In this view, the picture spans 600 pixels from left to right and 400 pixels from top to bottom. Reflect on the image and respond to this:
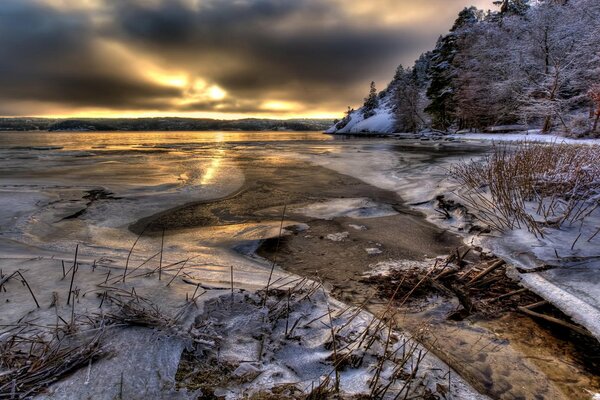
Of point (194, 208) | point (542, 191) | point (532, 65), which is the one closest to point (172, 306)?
point (194, 208)

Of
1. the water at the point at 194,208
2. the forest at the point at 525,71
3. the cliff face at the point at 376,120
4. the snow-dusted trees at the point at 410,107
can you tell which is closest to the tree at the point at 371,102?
the cliff face at the point at 376,120

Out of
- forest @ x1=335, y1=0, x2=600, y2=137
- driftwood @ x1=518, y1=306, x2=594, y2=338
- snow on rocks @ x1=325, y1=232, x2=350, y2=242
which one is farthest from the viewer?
forest @ x1=335, y1=0, x2=600, y2=137

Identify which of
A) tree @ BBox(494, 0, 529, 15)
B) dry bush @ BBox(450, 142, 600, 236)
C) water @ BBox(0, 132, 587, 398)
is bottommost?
water @ BBox(0, 132, 587, 398)

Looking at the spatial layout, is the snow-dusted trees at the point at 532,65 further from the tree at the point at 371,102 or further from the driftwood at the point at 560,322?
the tree at the point at 371,102

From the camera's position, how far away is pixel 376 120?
86125mm

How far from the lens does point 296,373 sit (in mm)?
2500

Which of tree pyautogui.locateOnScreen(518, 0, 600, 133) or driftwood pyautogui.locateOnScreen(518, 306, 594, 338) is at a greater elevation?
tree pyautogui.locateOnScreen(518, 0, 600, 133)

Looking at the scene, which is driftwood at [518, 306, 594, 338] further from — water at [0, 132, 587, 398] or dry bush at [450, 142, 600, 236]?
dry bush at [450, 142, 600, 236]

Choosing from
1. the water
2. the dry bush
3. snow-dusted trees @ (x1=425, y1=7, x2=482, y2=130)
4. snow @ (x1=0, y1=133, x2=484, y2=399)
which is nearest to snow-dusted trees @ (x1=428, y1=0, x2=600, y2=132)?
snow-dusted trees @ (x1=425, y1=7, x2=482, y2=130)

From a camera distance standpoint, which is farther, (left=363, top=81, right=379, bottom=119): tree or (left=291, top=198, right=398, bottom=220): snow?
(left=363, top=81, right=379, bottom=119): tree

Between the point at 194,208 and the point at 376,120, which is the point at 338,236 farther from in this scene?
the point at 376,120

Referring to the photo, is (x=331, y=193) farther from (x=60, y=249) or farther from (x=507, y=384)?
(x=507, y=384)

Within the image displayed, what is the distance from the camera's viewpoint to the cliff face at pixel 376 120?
3147 inches

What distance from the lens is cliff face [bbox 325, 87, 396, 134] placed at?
3147 inches
